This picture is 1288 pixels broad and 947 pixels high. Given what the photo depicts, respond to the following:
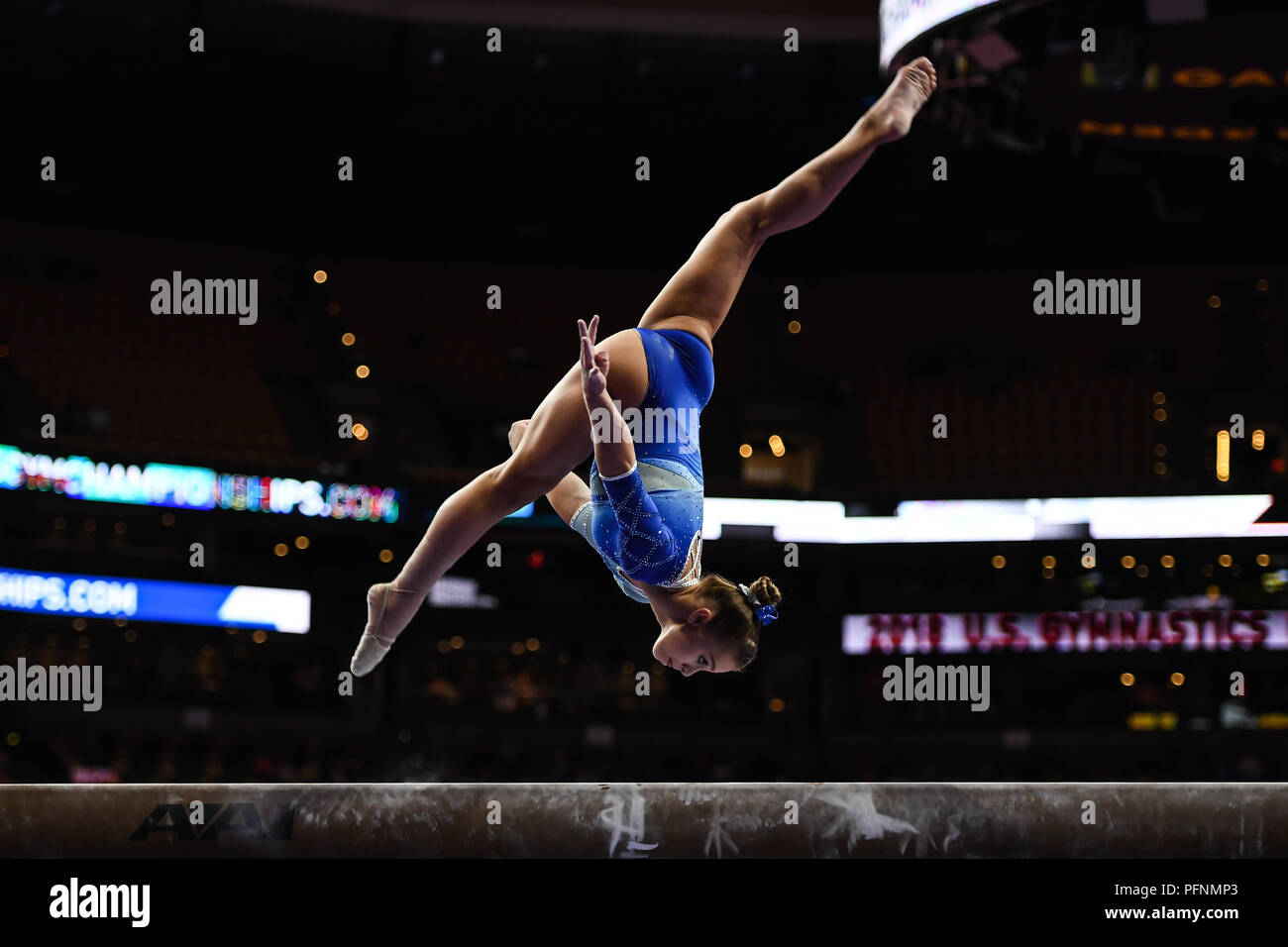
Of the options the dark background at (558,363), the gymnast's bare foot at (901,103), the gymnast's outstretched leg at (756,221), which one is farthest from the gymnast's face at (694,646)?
the dark background at (558,363)

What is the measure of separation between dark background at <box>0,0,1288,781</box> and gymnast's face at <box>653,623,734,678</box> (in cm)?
922

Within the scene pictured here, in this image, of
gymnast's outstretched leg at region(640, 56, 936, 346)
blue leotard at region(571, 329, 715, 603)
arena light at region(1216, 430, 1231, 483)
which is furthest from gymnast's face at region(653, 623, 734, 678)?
arena light at region(1216, 430, 1231, 483)

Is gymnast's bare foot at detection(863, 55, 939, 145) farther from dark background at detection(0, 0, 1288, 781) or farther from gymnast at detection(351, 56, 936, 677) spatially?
dark background at detection(0, 0, 1288, 781)

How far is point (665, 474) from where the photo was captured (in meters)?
3.76

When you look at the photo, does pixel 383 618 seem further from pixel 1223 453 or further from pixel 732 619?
pixel 1223 453

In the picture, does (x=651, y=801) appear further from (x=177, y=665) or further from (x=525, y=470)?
(x=177, y=665)

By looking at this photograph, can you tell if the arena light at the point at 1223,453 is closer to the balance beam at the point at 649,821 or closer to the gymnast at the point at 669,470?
the balance beam at the point at 649,821

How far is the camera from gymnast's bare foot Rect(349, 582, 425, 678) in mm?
3967

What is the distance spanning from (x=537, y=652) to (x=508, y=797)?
11951mm

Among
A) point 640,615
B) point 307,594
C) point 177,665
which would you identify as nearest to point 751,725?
point 640,615

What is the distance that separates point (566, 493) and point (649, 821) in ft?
3.82

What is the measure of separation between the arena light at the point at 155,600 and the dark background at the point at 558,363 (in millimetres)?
167

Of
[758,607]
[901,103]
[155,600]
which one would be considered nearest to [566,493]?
[758,607]

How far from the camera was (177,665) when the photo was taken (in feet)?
45.1
